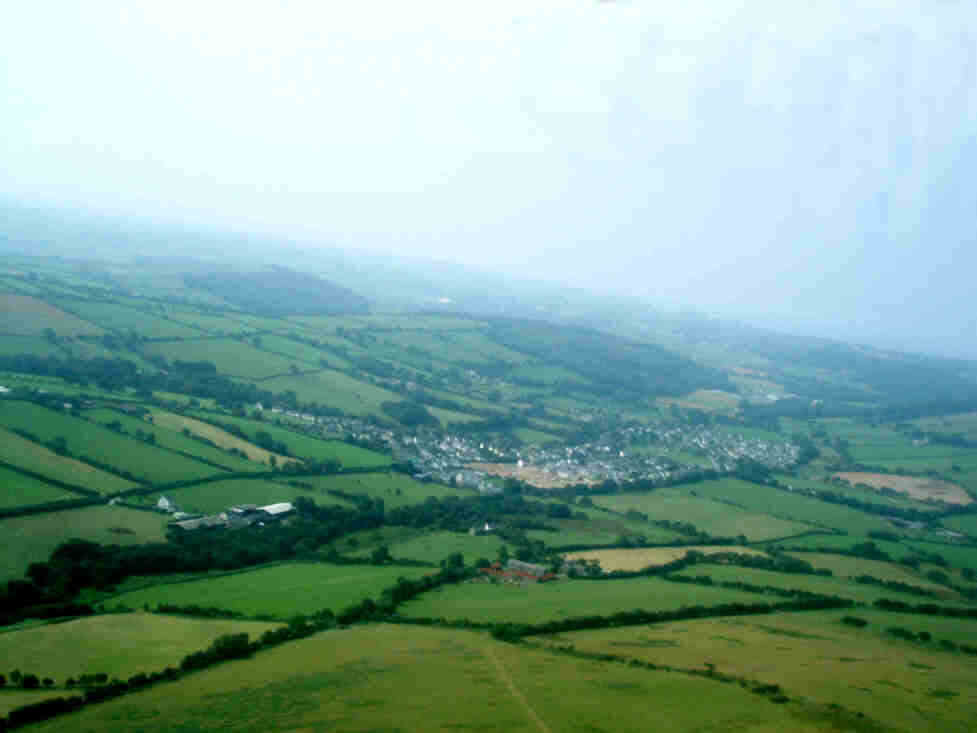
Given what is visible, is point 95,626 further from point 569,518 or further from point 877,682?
point 569,518

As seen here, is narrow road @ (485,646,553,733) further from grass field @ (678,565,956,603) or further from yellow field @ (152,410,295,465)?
yellow field @ (152,410,295,465)

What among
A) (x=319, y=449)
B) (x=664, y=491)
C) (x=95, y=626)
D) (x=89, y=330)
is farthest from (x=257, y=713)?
(x=89, y=330)

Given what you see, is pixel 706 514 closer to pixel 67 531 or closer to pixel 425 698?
pixel 425 698

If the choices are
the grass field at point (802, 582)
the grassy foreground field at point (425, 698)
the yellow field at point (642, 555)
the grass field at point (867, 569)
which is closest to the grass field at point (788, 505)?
the grass field at point (867, 569)

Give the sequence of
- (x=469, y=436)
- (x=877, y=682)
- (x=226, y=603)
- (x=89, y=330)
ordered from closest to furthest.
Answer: (x=877, y=682) → (x=226, y=603) → (x=469, y=436) → (x=89, y=330)

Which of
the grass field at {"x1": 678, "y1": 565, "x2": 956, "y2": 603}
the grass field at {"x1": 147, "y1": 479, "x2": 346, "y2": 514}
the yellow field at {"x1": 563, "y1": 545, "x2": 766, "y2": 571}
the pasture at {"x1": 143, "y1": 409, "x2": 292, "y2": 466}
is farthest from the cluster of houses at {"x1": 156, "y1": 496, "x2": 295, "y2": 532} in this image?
the grass field at {"x1": 678, "y1": 565, "x2": 956, "y2": 603}

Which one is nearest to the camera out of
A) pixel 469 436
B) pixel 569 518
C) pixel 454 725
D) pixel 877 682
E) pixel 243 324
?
pixel 454 725

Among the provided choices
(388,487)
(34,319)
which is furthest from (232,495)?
(34,319)

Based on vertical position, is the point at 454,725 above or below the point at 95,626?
above
